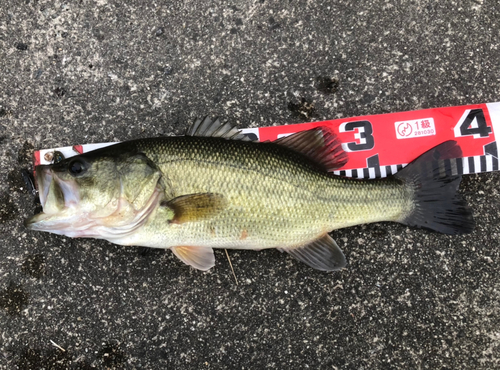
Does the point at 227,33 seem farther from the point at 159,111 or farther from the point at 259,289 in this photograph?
the point at 259,289

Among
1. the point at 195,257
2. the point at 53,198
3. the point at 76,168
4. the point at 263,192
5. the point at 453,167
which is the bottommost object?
the point at 195,257

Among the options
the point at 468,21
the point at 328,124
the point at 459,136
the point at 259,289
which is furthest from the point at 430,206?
the point at 468,21

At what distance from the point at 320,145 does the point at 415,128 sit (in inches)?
29.1

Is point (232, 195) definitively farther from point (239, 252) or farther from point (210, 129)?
point (239, 252)

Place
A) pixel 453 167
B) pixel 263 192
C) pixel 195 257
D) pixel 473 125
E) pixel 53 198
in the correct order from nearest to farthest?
pixel 53 198, pixel 263 192, pixel 195 257, pixel 453 167, pixel 473 125

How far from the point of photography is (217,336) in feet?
8.27

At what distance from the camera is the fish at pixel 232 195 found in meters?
2.12

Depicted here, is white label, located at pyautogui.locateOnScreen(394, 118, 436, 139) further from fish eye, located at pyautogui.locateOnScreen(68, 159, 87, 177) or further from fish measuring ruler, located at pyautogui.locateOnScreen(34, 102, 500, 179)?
fish eye, located at pyautogui.locateOnScreen(68, 159, 87, 177)

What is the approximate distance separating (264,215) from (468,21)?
84.8 inches

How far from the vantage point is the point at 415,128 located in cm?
256

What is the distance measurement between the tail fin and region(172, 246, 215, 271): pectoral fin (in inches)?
52.8

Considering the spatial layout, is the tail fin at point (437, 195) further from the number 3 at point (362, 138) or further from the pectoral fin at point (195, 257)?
the pectoral fin at point (195, 257)

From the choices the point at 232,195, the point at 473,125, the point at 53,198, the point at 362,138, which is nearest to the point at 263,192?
the point at 232,195

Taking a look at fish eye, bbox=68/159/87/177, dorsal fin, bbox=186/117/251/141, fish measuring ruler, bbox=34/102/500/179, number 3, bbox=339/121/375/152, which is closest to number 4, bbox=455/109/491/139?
fish measuring ruler, bbox=34/102/500/179
